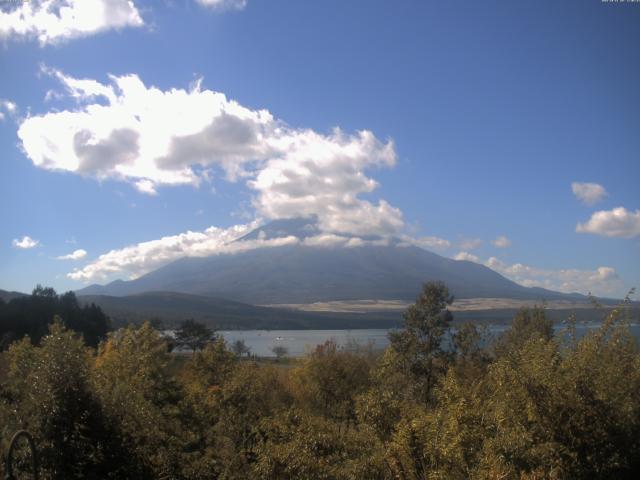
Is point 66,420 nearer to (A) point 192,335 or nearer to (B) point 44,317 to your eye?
(B) point 44,317

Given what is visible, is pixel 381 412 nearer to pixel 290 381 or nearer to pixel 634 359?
pixel 634 359

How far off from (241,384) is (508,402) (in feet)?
55.8

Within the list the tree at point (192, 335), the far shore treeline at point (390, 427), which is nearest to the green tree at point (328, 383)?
the far shore treeline at point (390, 427)

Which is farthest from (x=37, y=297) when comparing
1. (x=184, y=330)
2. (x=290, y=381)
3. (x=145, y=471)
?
(x=145, y=471)

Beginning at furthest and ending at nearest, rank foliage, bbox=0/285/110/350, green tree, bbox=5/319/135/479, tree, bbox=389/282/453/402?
foliage, bbox=0/285/110/350 → tree, bbox=389/282/453/402 → green tree, bbox=5/319/135/479

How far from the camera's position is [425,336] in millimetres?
46688

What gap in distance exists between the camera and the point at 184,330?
116938mm

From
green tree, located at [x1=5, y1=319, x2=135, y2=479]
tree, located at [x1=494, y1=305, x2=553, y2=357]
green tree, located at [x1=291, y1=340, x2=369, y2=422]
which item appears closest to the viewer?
green tree, located at [x1=5, y1=319, x2=135, y2=479]

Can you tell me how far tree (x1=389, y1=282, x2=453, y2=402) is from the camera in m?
44.2

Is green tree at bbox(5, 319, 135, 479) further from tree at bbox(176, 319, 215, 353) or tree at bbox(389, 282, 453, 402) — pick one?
tree at bbox(176, 319, 215, 353)

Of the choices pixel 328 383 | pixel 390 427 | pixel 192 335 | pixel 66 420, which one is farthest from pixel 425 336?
pixel 192 335

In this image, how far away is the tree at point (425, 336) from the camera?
145 ft

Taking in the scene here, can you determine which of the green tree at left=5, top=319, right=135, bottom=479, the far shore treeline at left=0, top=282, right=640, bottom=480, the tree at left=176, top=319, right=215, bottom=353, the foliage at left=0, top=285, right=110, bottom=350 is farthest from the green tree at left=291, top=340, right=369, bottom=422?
the tree at left=176, top=319, right=215, bottom=353

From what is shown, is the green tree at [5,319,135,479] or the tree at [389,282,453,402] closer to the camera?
the green tree at [5,319,135,479]
